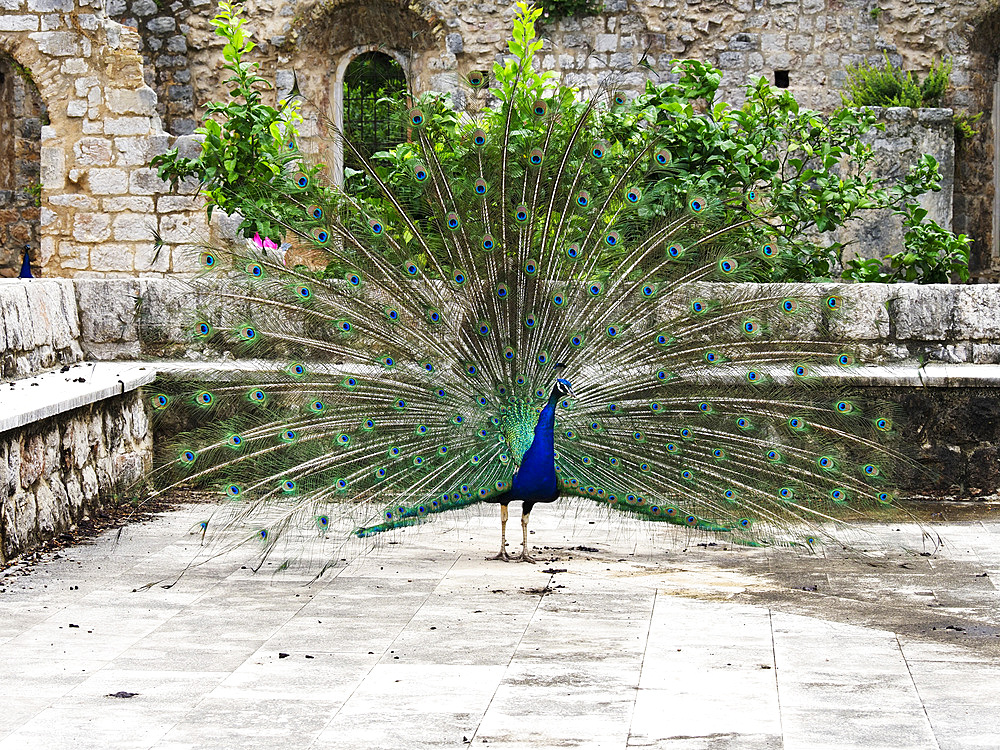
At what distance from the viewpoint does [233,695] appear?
4074 millimetres

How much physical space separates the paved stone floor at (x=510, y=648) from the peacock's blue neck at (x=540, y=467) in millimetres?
413

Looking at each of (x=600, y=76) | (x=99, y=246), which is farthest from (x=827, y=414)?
(x=600, y=76)

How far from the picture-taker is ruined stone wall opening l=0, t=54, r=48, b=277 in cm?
1664

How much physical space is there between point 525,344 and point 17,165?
1281 cm

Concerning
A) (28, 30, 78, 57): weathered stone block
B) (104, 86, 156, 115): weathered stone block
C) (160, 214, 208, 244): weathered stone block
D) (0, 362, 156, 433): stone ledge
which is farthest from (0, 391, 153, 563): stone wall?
(28, 30, 78, 57): weathered stone block

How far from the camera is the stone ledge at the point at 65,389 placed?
19.0 feet

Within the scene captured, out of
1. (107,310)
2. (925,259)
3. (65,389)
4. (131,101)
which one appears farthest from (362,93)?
(65,389)

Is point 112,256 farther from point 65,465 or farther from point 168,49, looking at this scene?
point 65,465

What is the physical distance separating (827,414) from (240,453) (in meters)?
2.65

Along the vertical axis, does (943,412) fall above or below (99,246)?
below

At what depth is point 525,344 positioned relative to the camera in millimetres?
6004

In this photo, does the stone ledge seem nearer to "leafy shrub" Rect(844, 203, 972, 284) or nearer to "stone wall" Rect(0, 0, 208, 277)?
"stone wall" Rect(0, 0, 208, 277)

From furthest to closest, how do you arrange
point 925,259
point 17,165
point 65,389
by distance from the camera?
point 17,165 → point 925,259 → point 65,389

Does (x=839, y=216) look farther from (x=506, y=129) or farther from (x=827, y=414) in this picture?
(x=506, y=129)
